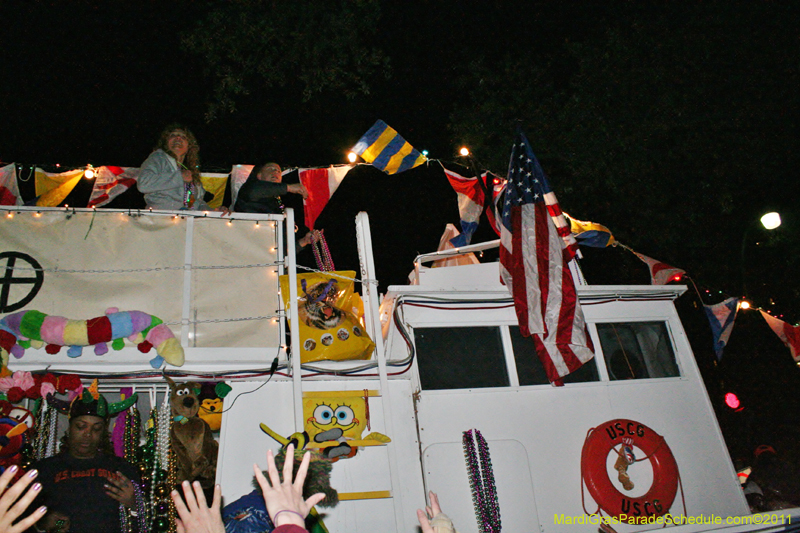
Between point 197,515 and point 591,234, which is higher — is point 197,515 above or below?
below

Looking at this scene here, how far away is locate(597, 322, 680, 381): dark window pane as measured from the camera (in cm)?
664

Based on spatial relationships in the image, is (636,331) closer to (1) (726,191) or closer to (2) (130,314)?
(1) (726,191)

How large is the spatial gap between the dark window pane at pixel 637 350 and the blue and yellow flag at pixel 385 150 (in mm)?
3535

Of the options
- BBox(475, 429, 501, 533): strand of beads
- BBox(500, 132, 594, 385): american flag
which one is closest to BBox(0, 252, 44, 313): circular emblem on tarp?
BBox(475, 429, 501, 533): strand of beads

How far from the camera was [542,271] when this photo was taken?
6.02m

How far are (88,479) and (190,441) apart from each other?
0.83 m

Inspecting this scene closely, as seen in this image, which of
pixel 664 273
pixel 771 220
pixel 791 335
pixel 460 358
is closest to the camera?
pixel 460 358

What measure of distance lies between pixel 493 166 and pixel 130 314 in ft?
27.9

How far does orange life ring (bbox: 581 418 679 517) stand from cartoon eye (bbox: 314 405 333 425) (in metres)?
2.96

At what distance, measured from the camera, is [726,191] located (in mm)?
10203

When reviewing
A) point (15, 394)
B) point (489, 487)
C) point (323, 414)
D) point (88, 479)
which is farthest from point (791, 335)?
point (15, 394)

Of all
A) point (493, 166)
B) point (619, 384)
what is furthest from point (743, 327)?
point (619, 384)

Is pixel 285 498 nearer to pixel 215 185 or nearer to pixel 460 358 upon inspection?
pixel 460 358

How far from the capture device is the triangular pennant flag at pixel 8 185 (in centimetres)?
659
